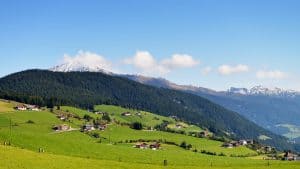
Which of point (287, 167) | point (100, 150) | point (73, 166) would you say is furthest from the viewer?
point (100, 150)

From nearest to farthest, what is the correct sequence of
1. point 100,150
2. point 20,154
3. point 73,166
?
1. point 73,166
2. point 20,154
3. point 100,150

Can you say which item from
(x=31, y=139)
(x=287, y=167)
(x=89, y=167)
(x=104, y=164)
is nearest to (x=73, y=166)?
(x=89, y=167)

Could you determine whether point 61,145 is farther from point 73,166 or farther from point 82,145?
point 73,166

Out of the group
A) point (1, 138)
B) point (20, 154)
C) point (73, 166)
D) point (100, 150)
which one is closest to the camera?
point (73, 166)

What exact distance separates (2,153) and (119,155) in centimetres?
4140

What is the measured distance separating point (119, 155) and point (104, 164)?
3506cm

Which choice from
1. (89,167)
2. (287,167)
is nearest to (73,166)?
(89,167)

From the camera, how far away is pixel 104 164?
74.9m

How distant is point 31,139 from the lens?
361ft

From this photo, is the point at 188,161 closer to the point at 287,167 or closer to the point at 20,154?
the point at 287,167

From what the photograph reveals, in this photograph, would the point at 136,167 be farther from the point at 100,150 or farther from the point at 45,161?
the point at 100,150

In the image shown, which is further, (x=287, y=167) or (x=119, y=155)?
(x=119, y=155)

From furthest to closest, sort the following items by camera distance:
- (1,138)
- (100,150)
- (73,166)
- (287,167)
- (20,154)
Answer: (100,150), (1,138), (287,167), (20,154), (73,166)

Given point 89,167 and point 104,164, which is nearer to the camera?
point 89,167
